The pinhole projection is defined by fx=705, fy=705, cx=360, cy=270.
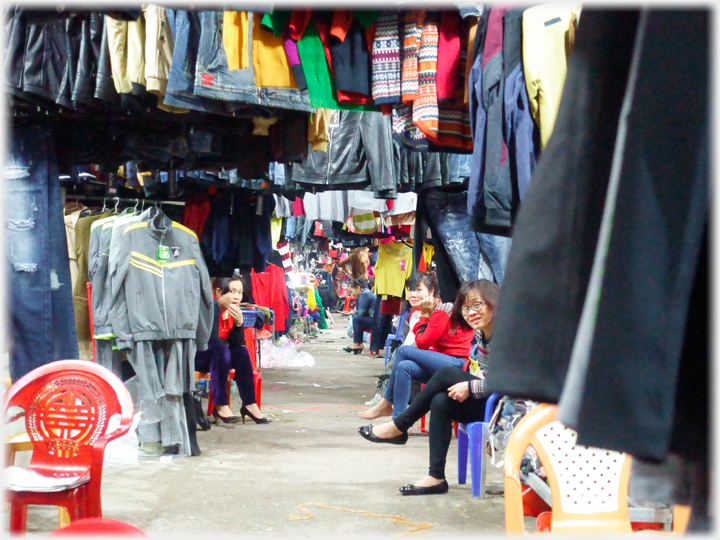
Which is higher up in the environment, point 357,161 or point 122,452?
point 357,161

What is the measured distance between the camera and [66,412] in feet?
9.12

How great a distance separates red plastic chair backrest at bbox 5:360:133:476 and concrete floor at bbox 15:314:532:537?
2.12 ft

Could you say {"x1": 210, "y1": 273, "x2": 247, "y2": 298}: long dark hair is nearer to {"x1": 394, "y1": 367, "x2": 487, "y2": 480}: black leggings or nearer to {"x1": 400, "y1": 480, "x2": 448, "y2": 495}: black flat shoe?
{"x1": 394, "y1": 367, "x2": 487, "y2": 480}: black leggings

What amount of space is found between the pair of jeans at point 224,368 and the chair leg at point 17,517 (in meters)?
3.42

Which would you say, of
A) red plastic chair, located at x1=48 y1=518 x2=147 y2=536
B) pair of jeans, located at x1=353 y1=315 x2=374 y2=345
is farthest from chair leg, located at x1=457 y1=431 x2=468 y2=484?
pair of jeans, located at x1=353 y1=315 x2=374 y2=345

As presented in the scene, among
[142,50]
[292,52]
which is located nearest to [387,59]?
[292,52]

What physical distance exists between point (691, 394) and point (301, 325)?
13.8 meters

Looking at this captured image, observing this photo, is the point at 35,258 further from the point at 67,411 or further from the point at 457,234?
the point at 457,234

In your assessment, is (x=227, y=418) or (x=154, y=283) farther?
(x=227, y=418)

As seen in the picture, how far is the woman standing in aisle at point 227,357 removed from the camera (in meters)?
6.03

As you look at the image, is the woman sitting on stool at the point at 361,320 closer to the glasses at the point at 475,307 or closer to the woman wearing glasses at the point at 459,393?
the woman wearing glasses at the point at 459,393

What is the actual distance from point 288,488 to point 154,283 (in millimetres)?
1629

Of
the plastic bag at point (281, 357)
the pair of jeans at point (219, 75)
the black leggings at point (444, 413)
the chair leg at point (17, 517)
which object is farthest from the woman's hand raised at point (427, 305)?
the plastic bag at point (281, 357)

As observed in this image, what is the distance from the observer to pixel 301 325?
47.4ft
